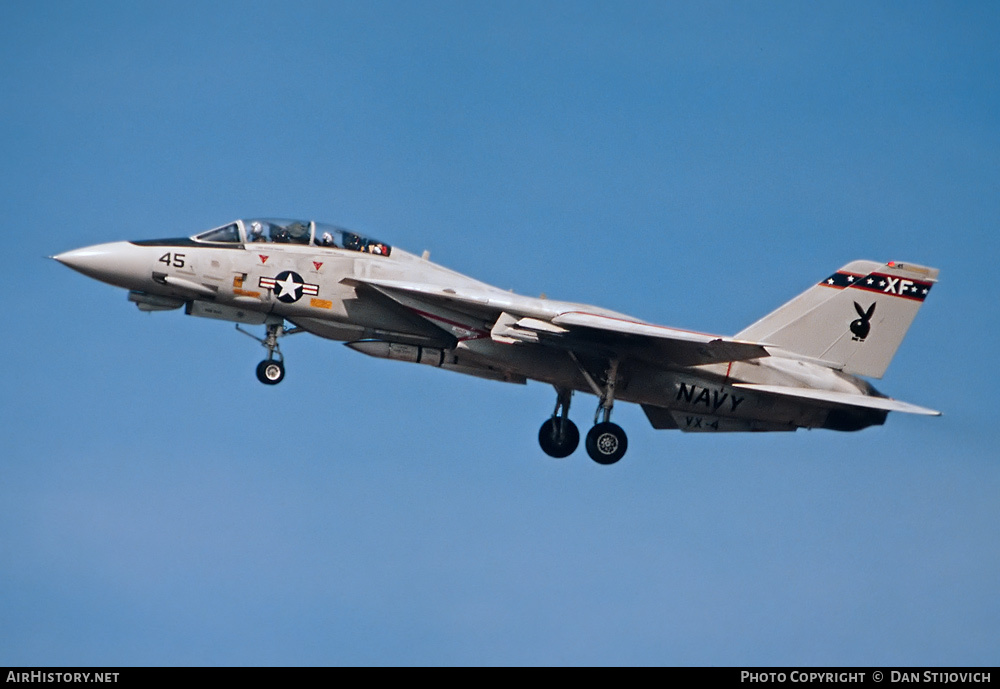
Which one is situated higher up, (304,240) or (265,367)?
(304,240)

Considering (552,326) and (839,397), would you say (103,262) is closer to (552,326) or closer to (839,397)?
(552,326)

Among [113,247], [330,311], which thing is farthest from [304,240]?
[113,247]

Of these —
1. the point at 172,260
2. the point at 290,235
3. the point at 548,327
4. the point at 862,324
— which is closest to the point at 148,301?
the point at 172,260

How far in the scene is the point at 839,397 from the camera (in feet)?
75.0

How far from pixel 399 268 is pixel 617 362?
3.99 metres

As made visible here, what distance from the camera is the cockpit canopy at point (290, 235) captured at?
22.3 metres

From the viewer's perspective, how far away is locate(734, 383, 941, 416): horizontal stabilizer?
2242 cm

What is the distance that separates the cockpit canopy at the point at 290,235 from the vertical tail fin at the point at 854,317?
23.3 ft

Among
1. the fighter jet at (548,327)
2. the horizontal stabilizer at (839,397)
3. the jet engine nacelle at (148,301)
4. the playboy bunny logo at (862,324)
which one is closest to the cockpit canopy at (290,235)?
the fighter jet at (548,327)

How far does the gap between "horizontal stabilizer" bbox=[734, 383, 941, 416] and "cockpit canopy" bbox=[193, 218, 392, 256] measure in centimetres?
689
